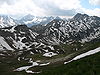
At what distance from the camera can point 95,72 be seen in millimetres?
26953

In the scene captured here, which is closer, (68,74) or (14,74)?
(68,74)

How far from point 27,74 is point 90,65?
46.0m

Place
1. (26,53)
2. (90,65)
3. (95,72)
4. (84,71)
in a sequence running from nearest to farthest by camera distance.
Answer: (95,72) → (84,71) → (90,65) → (26,53)

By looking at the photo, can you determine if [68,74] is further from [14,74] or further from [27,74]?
[14,74]

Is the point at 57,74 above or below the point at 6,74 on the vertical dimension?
below

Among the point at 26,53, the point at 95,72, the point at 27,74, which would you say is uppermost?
the point at 26,53

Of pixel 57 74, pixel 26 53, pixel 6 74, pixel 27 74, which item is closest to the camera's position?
pixel 57 74

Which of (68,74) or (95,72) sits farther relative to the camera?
(68,74)

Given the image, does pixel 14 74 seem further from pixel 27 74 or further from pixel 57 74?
pixel 57 74

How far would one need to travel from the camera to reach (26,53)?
620 feet

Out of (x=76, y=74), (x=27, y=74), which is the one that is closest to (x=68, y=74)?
(x=76, y=74)

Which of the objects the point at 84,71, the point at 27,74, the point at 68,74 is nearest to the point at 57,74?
the point at 68,74

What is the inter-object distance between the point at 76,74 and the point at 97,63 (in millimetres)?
5392

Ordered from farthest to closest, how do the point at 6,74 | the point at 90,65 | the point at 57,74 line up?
the point at 6,74, the point at 57,74, the point at 90,65
